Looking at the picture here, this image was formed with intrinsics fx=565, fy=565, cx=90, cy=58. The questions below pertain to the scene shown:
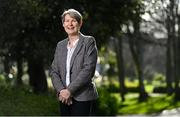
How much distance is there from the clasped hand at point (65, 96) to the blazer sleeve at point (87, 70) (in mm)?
51

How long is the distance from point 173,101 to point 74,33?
3118cm

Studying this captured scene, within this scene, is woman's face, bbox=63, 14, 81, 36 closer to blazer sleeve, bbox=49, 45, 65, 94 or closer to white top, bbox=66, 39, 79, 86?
white top, bbox=66, 39, 79, 86

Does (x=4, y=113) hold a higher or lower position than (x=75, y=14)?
lower

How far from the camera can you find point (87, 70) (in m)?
6.86

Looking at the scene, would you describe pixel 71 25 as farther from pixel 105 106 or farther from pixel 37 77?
pixel 105 106

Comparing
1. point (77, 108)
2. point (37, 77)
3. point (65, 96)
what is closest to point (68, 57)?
point (65, 96)

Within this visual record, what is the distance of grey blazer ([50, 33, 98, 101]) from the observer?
6.82m

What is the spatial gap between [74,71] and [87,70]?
0.53 ft

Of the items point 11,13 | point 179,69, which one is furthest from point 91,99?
point 179,69

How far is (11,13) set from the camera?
52.3ft

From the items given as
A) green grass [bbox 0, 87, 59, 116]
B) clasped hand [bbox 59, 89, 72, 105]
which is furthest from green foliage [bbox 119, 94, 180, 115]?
clasped hand [bbox 59, 89, 72, 105]

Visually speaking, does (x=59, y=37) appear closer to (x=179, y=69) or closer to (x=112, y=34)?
(x=112, y=34)

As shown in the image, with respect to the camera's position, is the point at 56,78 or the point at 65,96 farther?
the point at 56,78

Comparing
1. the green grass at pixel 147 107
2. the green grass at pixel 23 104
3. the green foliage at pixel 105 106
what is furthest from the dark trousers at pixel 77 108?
the green grass at pixel 147 107
